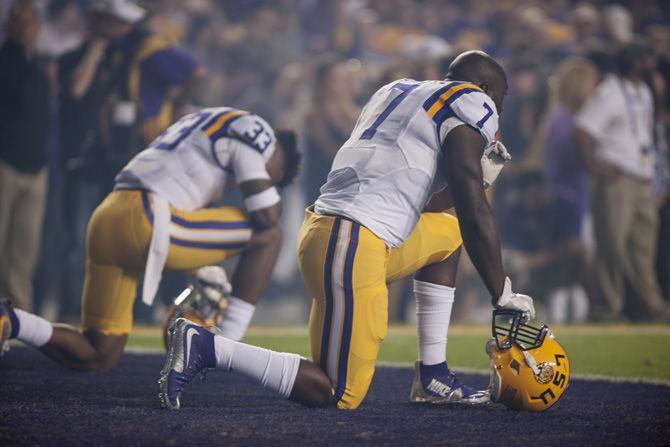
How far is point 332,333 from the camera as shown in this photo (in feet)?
12.4

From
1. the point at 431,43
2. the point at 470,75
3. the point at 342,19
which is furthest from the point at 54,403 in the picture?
the point at 342,19

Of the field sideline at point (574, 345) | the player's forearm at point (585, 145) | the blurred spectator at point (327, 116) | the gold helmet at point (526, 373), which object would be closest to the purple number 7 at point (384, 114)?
the gold helmet at point (526, 373)

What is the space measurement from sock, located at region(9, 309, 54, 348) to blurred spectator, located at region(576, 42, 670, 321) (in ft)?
17.3

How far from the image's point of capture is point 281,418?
3.60 meters

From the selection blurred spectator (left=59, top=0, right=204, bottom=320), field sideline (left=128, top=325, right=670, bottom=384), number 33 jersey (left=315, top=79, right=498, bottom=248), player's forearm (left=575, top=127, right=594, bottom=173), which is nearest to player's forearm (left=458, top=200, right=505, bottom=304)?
number 33 jersey (left=315, top=79, right=498, bottom=248)

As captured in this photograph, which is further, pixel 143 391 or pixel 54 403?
pixel 143 391

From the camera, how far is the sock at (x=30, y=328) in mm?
4447

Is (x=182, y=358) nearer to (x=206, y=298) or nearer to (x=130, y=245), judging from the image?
(x=130, y=245)

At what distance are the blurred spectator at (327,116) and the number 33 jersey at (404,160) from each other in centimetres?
456

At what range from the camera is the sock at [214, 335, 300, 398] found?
3.73 meters

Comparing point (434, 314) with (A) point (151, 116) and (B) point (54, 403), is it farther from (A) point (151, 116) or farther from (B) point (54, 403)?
(A) point (151, 116)

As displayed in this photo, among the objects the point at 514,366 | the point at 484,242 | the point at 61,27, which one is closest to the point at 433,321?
the point at 514,366

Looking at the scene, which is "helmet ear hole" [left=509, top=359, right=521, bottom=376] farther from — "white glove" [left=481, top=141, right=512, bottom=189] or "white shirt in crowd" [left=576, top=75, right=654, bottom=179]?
"white shirt in crowd" [left=576, top=75, right=654, bottom=179]

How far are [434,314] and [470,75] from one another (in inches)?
38.8
